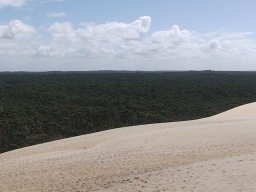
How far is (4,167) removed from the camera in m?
17.7

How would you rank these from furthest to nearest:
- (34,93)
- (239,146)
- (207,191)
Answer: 1. (34,93)
2. (239,146)
3. (207,191)

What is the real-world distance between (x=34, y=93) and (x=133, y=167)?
55332 mm

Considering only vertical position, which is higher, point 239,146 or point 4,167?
point 239,146

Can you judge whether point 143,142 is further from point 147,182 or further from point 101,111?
point 101,111

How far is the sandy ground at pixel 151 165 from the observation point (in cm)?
1168

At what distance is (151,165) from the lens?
48.3 feet

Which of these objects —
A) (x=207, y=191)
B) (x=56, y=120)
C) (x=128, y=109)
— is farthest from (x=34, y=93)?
(x=207, y=191)

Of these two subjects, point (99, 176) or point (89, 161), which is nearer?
point (99, 176)

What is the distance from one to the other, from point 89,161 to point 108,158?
711mm

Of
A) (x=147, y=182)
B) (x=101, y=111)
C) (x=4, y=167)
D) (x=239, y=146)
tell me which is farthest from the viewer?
(x=101, y=111)

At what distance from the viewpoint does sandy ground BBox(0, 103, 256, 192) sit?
11.7 metres

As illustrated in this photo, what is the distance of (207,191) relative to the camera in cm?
1053

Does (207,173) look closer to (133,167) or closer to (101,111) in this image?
(133,167)

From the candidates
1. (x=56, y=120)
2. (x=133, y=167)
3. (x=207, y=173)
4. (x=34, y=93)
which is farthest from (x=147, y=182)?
(x=34, y=93)
